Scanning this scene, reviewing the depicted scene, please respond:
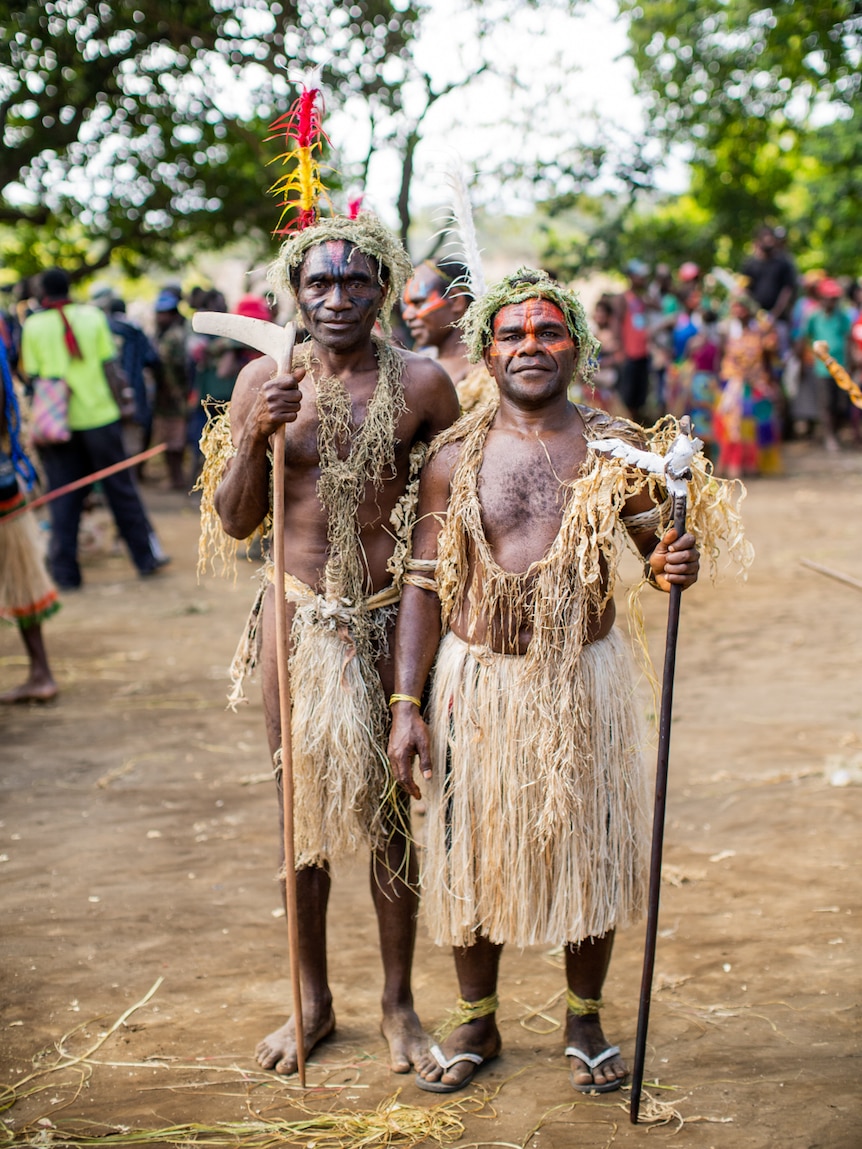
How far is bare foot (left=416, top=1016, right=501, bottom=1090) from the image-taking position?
2939mm

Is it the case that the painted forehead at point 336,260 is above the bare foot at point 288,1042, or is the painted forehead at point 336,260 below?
above

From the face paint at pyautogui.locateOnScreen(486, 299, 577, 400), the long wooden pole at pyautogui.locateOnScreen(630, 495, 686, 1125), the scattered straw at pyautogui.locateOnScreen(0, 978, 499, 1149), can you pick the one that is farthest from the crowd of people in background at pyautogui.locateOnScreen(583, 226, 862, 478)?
the scattered straw at pyautogui.locateOnScreen(0, 978, 499, 1149)

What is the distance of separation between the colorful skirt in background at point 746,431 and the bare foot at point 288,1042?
34.6 ft

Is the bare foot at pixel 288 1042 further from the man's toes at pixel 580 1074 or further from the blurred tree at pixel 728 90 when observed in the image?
the blurred tree at pixel 728 90

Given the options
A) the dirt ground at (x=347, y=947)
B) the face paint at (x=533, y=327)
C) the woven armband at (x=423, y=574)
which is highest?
the face paint at (x=533, y=327)

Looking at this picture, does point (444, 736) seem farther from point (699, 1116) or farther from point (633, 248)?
point (633, 248)

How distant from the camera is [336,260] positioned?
9.58ft

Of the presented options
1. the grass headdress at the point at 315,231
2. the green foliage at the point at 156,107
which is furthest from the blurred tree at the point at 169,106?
the grass headdress at the point at 315,231

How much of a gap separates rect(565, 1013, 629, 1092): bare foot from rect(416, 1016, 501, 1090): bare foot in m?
0.20

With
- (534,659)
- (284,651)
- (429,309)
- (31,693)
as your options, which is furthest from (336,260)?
(31,693)

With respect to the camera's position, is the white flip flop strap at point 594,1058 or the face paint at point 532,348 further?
the white flip flop strap at point 594,1058

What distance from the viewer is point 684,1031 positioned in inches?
124

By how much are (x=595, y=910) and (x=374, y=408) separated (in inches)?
53.7

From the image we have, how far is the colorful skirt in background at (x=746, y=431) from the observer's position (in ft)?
41.5
